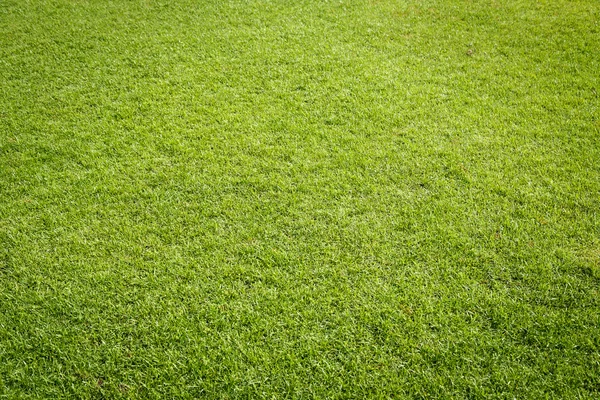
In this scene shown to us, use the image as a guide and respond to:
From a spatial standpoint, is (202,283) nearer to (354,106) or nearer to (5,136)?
(354,106)

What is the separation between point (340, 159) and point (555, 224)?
4.92 feet

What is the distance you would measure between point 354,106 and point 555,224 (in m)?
1.78

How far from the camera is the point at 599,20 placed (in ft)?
15.5

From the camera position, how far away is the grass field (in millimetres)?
2350

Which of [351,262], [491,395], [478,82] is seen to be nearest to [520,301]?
[491,395]

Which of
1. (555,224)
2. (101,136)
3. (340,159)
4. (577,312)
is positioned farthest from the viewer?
(101,136)

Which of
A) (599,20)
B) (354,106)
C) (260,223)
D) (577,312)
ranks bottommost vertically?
(577,312)

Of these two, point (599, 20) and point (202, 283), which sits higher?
point (599, 20)

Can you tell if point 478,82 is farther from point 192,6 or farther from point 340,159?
point 192,6

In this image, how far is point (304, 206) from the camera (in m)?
3.09

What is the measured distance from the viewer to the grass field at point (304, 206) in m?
A: 2.35

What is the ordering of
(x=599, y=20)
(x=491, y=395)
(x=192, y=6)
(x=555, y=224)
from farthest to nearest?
(x=192, y=6)
(x=599, y=20)
(x=555, y=224)
(x=491, y=395)

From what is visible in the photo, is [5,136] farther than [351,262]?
Yes

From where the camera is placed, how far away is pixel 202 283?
2.69m
